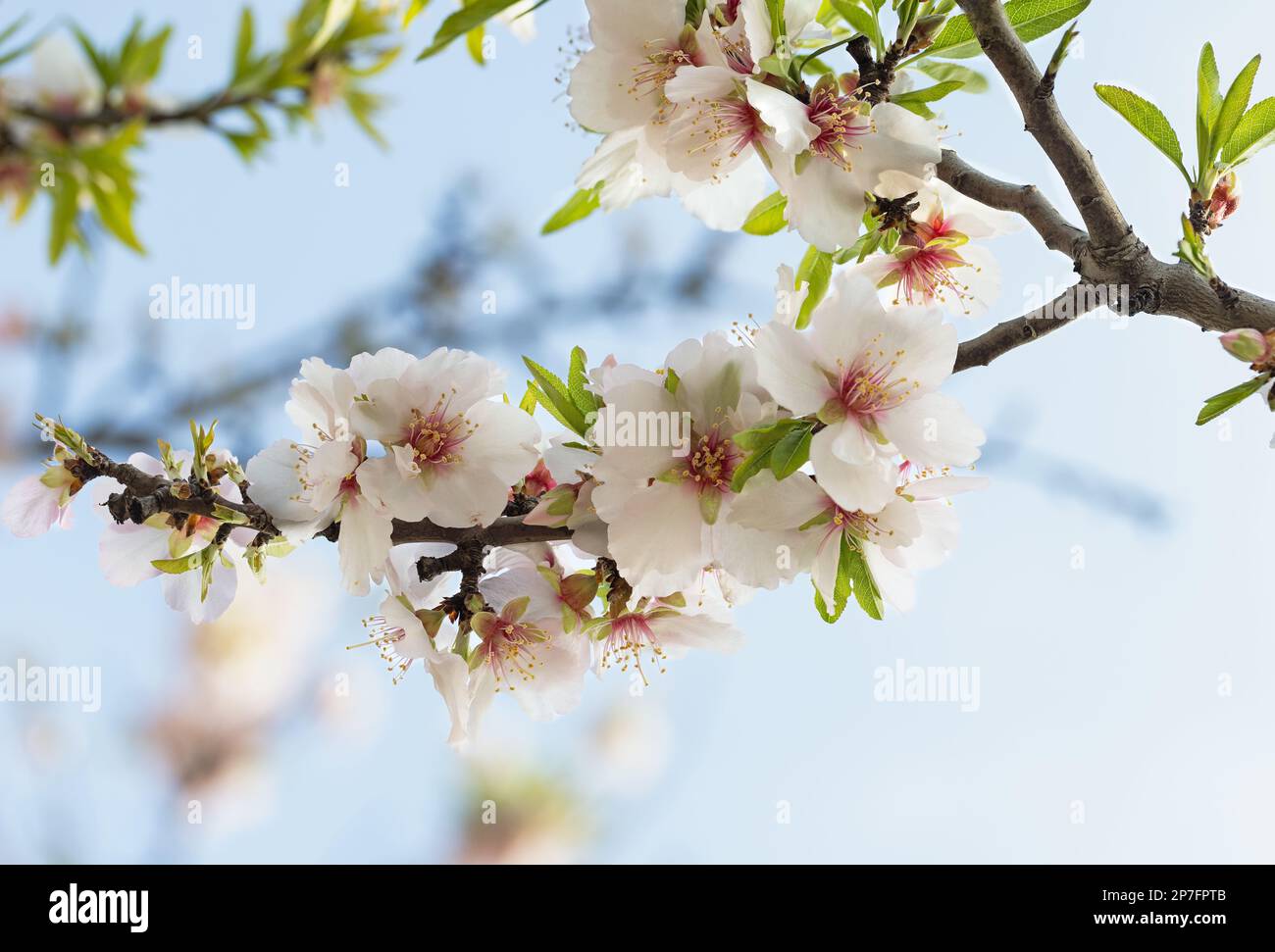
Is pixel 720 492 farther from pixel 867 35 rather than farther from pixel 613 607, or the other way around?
pixel 867 35

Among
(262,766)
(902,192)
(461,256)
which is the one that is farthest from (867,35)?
(262,766)

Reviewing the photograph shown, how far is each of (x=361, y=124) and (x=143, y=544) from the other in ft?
3.09

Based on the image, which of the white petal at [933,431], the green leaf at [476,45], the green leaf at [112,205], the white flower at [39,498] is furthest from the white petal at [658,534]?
the green leaf at [112,205]

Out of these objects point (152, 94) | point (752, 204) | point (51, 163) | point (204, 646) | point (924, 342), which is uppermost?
point (152, 94)

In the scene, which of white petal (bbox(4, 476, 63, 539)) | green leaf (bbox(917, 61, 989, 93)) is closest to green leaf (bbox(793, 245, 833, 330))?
green leaf (bbox(917, 61, 989, 93))

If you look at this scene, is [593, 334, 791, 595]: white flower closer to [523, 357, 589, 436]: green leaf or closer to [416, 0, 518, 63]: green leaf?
[523, 357, 589, 436]: green leaf

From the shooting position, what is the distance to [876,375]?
1.63ft

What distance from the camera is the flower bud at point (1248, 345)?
0.47 metres

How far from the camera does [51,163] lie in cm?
103

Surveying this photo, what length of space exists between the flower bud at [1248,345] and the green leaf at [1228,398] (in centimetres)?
1

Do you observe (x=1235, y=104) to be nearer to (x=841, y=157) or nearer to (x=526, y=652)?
(x=841, y=157)

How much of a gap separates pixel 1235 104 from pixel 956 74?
0.49 feet

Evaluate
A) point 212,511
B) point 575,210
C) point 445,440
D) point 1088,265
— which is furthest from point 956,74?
point 212,511

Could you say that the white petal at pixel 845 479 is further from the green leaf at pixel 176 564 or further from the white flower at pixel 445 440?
the green leaf at pixel 176 564
